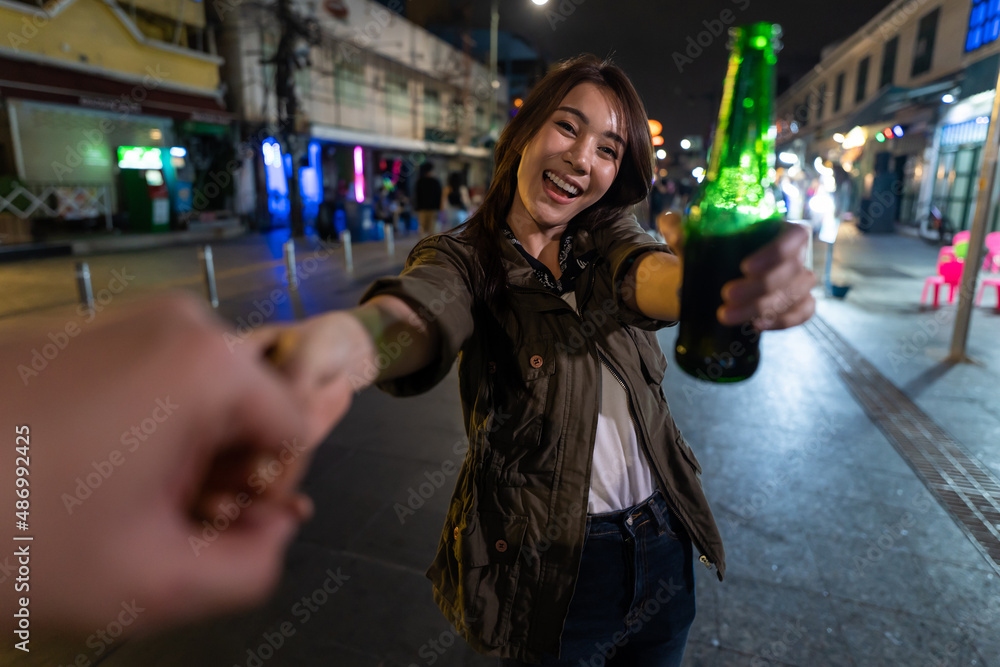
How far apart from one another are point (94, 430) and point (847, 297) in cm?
1087

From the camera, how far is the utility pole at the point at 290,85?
1638cm

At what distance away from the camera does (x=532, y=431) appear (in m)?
1.36

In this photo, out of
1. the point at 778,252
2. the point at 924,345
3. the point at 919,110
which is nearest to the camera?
the point at 778,252

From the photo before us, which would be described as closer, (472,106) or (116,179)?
(116,179)

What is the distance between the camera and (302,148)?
2034cm

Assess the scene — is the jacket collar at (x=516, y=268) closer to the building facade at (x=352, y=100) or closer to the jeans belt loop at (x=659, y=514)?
the jeans belt loop at (x=659, y=514)

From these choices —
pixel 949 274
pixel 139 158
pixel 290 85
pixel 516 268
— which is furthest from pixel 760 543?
pixel 139 158

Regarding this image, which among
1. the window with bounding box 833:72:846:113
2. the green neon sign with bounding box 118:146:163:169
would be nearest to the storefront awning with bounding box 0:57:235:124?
the green neon sign with bounding box 118:146:163:169

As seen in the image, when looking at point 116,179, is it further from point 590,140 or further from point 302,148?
point 590,140

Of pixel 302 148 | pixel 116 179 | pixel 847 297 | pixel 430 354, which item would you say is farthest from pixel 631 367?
pixel 302 148

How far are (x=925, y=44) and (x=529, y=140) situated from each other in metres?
25.7

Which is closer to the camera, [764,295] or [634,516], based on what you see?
[764,295]

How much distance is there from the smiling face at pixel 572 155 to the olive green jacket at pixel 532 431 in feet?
0.56

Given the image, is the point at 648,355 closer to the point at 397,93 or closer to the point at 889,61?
the point at 397,93
